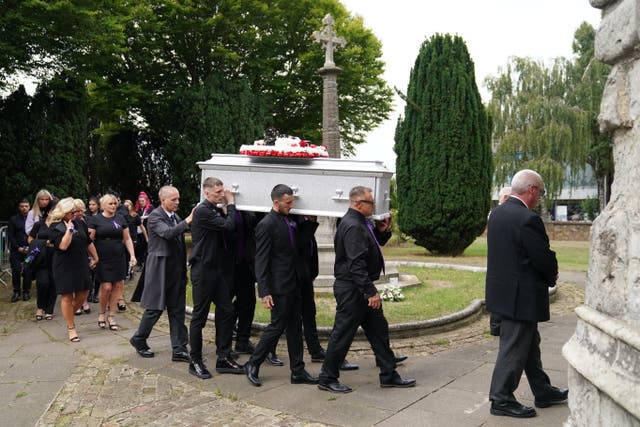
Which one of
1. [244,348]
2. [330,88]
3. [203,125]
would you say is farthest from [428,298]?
[203,125]

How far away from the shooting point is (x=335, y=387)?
496cm

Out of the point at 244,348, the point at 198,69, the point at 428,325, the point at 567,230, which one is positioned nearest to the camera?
the point at 244,348

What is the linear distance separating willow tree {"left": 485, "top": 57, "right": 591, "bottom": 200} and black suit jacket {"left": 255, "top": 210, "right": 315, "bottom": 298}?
25919mm

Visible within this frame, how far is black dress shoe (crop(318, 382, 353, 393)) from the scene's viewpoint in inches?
194

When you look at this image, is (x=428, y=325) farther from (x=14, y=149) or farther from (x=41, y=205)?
(x=14, y=149)

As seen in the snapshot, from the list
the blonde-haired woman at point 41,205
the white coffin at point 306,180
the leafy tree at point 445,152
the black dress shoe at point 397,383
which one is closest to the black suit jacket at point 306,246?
the white coffin at point 306,180

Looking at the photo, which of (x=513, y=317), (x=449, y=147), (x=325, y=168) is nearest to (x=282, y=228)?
(x=325, y=168)

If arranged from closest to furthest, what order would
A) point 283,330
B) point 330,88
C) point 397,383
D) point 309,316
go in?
point 397,383, point 283,330, point 309,316, point 330,88

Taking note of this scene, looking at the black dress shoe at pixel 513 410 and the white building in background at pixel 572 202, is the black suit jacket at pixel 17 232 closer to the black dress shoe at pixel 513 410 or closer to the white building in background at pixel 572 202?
the black dress shoe at pixel 513 410

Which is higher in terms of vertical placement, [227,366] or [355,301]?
[355,301]

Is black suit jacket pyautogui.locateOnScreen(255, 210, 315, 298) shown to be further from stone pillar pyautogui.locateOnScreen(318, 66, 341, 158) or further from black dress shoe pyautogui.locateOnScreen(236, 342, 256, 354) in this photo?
stone pillar pyautogui.locateOnScreen(318, 66, 341, 158)

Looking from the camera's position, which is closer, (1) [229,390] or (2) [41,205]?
(1) [229,390]

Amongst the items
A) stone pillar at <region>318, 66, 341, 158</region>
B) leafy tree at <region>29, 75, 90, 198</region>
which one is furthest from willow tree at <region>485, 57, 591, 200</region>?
leafy tree at <region>29, 75, 90, 198</region>

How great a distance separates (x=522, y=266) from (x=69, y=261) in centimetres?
578
